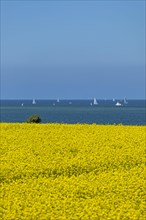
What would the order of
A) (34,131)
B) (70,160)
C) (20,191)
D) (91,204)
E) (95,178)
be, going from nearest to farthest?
1. (91,204)
2. (20,191)
3. (95,178)
4. (70,160)
5. (34,131)

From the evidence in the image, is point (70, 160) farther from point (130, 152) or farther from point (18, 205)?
point (18, 205)

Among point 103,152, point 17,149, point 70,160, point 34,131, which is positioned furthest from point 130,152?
point 34,131

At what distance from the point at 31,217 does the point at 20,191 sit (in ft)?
8.04

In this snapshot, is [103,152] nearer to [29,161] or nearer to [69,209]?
[29,161]

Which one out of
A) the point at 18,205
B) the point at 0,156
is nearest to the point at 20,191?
the point at 18,205

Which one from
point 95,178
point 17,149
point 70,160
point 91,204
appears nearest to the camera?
point 91,204

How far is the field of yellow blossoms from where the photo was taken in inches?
601

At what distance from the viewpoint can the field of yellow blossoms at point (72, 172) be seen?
50.1 feet

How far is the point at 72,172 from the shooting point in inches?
780

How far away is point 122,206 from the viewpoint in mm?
15398

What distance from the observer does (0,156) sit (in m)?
21.5

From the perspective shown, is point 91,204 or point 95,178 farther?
A: point 95,178

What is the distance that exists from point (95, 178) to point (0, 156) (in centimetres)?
415

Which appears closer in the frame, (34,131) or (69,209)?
(69,209)
